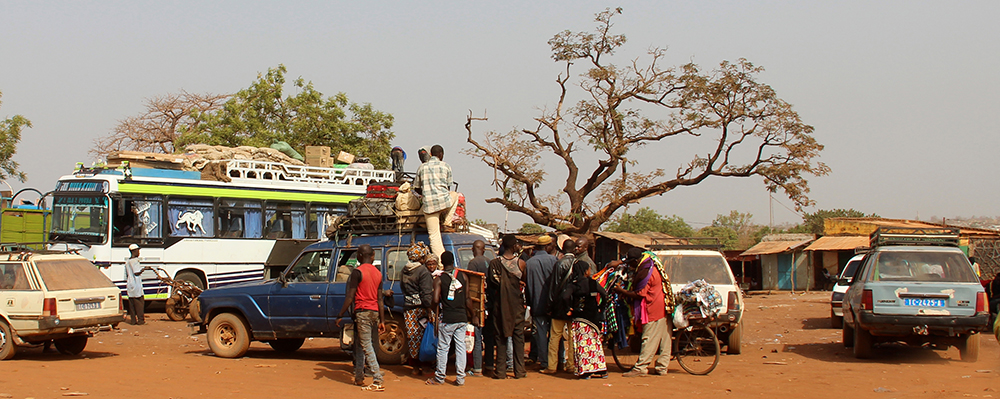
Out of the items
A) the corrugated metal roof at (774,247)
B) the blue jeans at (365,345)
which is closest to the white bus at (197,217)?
the blue jeans at (365,345)

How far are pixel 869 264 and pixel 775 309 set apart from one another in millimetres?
10615

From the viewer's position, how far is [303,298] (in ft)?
33.7

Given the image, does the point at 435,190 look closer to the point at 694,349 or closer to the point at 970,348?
the point at 694,349

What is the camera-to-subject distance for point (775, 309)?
21312mm

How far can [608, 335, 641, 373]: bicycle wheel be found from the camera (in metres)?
9.93

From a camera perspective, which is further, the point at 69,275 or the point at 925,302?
the point at 69,275

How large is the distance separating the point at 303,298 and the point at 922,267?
825 centimetres

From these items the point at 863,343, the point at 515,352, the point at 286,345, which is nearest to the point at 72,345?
the point at 286,345

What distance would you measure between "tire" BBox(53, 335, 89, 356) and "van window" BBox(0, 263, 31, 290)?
1.15m

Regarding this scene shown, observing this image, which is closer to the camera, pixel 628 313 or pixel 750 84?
pixel 628 313

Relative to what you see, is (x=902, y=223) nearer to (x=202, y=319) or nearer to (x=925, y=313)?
(x=925, y=313)

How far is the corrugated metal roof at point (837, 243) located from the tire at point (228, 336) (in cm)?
2434

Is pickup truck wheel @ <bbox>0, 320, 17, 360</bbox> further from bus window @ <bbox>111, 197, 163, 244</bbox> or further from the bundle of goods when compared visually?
the bundle of goods

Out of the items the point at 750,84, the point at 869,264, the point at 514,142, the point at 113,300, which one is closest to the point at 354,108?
the point at 514,142
